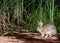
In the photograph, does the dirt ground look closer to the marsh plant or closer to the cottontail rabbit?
the cottontail rabbit

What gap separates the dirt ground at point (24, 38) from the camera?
4.89 meters

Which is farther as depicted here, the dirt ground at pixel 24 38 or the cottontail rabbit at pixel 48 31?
the cottontail rabbit at pixel 48 31

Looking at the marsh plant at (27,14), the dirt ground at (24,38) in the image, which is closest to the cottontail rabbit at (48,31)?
the dirt ground at (24,38)

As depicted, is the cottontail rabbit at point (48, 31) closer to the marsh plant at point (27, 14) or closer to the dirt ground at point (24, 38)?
the dirt ground at point (24, 38)

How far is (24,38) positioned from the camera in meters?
5.08

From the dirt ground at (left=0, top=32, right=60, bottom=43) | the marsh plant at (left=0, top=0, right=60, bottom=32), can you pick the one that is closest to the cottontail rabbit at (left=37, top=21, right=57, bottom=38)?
the dirt ground at (left=0, top=32, right=60, bottom=43)

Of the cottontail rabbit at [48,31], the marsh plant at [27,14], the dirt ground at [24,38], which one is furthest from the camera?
the marsh plant at [27,14]

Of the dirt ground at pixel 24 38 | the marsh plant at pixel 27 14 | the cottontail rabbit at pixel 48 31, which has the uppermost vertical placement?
the marsh plant at pixel 27 14

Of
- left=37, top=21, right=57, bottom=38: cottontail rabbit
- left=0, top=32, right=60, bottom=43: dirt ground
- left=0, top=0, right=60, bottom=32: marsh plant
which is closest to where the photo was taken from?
left=0, top=32, right=60, bottom=43: dirt ground

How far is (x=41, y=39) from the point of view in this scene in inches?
198

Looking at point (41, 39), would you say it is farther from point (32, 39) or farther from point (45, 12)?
point (45, 12)

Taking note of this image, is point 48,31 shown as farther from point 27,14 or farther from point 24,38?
point 27,14

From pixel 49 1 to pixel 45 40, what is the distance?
1012 mm

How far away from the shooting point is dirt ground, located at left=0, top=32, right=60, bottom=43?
4895mm
